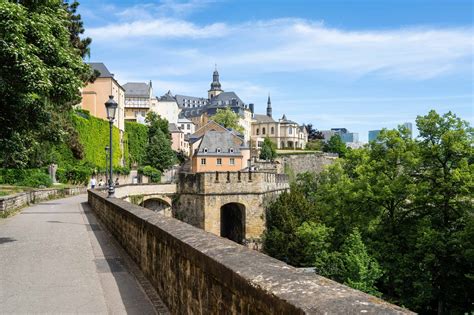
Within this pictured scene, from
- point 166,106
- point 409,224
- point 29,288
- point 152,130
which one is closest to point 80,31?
point 409,224

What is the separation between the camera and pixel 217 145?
75.8m

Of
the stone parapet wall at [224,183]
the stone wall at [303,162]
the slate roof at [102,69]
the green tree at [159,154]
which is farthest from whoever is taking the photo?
the stone wall at [303,162]

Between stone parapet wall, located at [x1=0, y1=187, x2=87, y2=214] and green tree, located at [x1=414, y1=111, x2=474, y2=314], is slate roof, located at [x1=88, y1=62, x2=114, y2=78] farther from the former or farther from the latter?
green tree, located at [x1=414, y1=111, x2=474, y2=314]

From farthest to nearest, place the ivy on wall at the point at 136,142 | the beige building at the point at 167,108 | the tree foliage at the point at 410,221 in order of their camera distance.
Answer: the beige building at the point at 167,108 < the ivy on wall at the point at 136,142 < the tree foliage at the point at 410,221

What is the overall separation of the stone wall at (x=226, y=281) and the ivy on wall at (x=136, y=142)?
7247 centimetres

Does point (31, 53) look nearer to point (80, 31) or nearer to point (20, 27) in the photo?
point (20, 27)

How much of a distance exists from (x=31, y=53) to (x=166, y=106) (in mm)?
135685

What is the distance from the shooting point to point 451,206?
28.1 meters

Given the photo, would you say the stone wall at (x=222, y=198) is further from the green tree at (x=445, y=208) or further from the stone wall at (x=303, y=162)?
the stone wall at (x=303, y=162)

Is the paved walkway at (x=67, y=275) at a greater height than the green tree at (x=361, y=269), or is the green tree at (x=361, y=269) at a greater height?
the paved walkway at (x=67, y=275)

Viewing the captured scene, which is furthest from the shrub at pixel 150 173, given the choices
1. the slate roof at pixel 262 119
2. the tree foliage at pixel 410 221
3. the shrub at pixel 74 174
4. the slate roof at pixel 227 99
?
the slate roof at pixel 262 119

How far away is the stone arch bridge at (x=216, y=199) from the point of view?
41.5 metres

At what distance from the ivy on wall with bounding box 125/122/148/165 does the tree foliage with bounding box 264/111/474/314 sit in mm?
48239

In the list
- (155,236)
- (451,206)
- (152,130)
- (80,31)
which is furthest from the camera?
(152,130)
